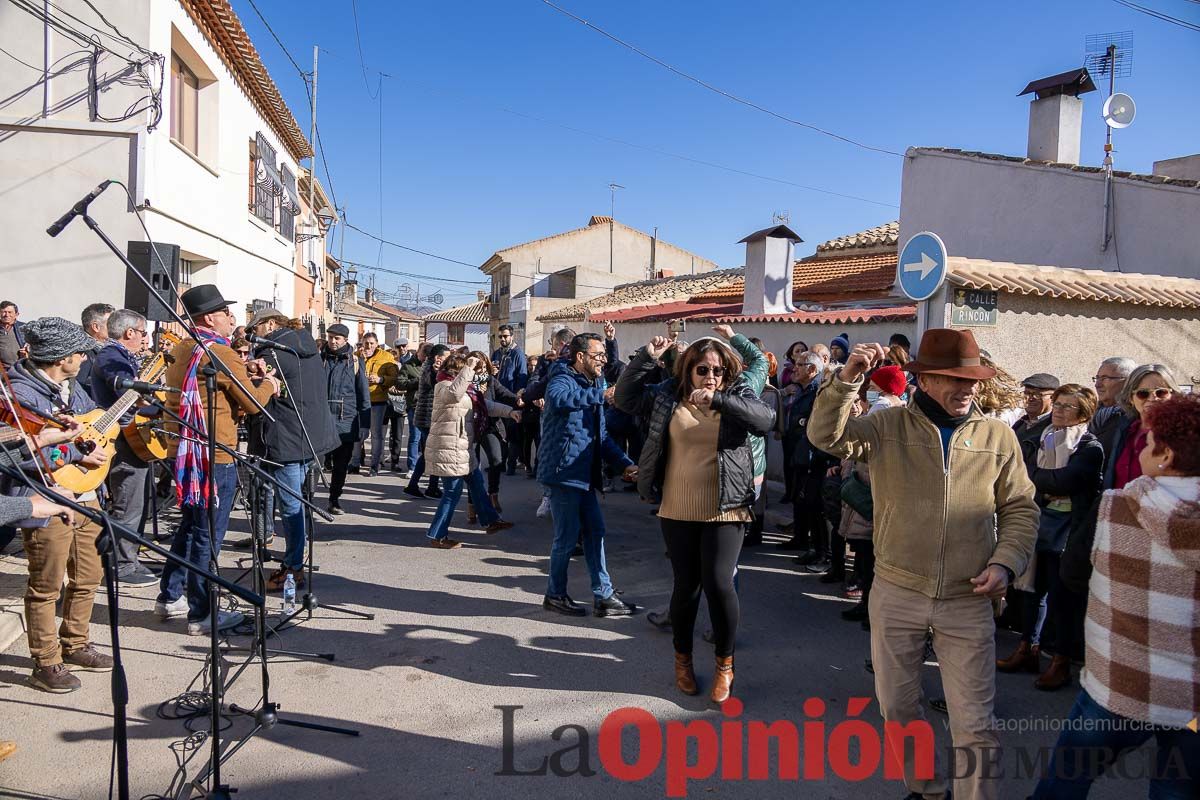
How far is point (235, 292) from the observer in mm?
13172

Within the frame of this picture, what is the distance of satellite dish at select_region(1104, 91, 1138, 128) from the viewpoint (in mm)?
10469

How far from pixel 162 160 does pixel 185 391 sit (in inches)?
266

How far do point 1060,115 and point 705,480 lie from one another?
12745 millimetres

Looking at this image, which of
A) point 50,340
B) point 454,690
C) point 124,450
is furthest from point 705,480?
point 124,450

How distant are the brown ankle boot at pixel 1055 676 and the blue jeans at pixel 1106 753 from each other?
1.90 metres

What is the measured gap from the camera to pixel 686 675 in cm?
407

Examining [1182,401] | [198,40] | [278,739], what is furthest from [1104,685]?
[198,40]

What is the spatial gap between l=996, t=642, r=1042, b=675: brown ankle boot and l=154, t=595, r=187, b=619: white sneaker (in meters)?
5.03

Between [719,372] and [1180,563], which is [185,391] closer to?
[719,372]

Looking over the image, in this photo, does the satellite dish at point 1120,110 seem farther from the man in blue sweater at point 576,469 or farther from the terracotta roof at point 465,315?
the terracotta roof at point 465,315

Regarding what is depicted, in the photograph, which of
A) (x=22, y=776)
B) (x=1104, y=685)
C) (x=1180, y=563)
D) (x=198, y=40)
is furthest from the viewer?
(x=198, y=40)

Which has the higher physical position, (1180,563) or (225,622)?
(1180,563)

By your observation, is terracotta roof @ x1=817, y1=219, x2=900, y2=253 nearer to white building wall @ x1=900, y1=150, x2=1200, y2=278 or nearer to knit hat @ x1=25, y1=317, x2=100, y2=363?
white building wall @ x1=900, y1=150, x2=1200, y2=278

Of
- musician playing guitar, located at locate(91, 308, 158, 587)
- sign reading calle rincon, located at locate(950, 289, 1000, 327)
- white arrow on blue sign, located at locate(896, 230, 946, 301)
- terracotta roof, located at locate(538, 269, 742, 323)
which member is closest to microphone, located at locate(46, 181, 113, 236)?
musician playing guitar, located at locate(91, 308, 158, 587)
